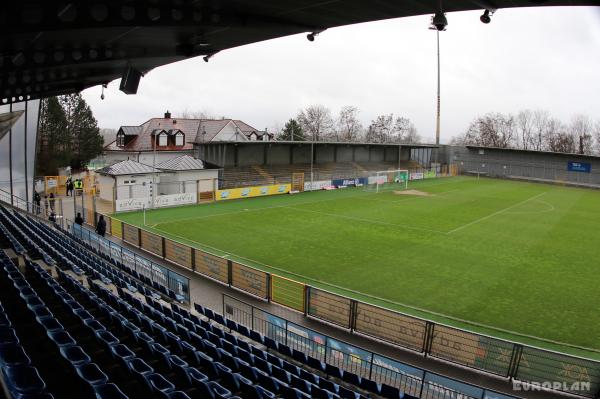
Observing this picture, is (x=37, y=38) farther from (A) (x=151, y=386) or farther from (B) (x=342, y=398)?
(B) (x=342, y=398)

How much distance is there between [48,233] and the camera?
59.1 ft

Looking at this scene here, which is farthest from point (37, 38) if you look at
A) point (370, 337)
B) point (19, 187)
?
point (19, 187)

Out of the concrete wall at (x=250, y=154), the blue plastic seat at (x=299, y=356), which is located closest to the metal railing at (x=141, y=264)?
the blue plastic seat at (x=299, y=356)

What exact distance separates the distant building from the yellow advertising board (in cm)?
873

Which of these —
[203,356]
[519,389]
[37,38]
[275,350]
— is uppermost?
[37,38]

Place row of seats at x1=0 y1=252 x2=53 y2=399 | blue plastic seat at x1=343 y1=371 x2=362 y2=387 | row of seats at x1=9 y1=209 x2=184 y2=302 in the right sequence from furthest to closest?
row of seats at x1=9 y1=209 x2=184 y2=302
blue plastic seat at x1=343 y1=371 x2=362 y2=387
row of seats at x1=0 y1=252 x2=53 y2=399

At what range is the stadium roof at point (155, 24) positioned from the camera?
7820 millimetres

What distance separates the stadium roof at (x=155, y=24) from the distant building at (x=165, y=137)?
111 feet

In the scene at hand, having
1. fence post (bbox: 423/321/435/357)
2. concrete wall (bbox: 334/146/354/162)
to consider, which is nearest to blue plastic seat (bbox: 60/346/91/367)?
fence post (bbox: 423/321/435/357)

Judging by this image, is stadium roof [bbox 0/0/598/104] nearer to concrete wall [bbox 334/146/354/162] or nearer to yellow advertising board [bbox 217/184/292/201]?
yellow advertising board [bbox 217/184/292/201]

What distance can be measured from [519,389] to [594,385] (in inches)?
60.6

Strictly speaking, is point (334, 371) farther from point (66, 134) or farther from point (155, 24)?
point (66, 134)

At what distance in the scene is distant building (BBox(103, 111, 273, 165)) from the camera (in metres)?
49.1

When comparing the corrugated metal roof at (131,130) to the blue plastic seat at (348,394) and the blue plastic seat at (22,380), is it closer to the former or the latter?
the blue plastic seat at (348,394)
